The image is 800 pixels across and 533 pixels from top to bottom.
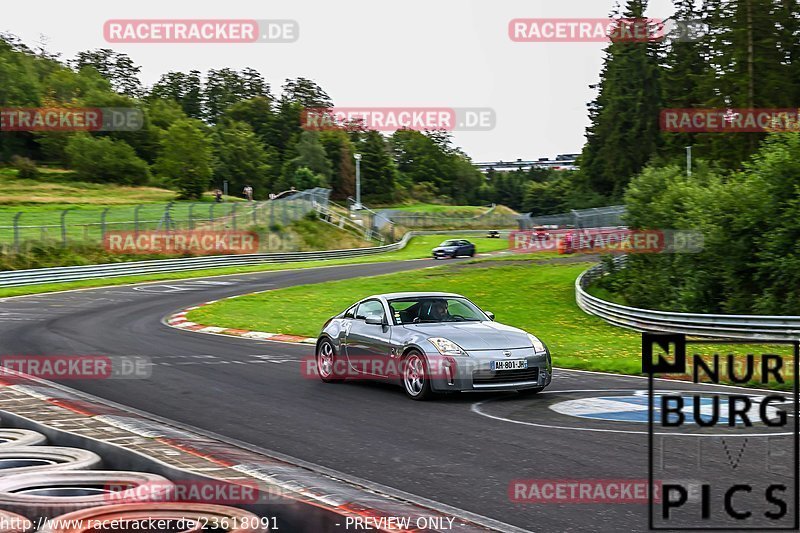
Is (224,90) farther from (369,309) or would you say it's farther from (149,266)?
(369,309)

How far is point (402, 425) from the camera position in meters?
10.3

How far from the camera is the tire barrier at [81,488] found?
5395 millimetres

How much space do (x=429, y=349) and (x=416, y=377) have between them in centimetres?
45

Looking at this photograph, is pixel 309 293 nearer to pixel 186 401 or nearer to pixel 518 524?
pixel 186 401

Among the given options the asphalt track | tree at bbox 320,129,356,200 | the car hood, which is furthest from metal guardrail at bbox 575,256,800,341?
tree at bbox 320,129,356,200

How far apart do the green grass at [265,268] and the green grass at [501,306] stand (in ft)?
30.4

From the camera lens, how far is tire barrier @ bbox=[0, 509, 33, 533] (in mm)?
4879

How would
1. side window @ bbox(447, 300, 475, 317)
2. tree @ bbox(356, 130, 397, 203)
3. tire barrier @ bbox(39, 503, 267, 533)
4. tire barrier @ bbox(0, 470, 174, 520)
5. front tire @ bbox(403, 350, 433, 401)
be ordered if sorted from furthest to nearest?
tree @ bbox(356, 130, 397, 203), side window @ bbox(447, 300, 475, 317), front tire @ bbox(403, 350, 433, 401), tire barrier @ bbox(0, 470, 174, 520), tire barrier @ bbox(39, 503, 267, 533)

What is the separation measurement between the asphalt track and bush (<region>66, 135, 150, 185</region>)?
79.5m

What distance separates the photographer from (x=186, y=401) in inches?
480

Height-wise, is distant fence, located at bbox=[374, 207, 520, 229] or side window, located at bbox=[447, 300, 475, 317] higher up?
side window, located at bbox=[447, 300, 475, 317]

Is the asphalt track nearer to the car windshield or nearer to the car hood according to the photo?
the car hood

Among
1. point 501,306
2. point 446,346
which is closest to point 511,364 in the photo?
point 446,346

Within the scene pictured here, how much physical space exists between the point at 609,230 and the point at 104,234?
108ft
